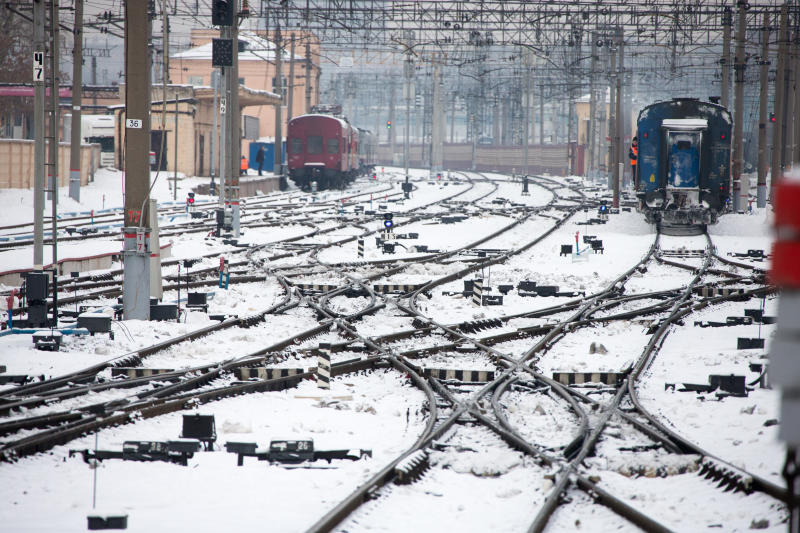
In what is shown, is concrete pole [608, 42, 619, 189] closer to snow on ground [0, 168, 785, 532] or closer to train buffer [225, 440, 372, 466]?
snow on ground [0, 168, 785, 532]

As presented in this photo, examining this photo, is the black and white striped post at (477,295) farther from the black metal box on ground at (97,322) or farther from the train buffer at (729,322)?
the black metal box on ground at (97,322)

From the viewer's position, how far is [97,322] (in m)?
12.1

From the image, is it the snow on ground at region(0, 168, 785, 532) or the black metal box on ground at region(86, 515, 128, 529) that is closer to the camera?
the black metal box on ground at region(86, 515, 128, 529)

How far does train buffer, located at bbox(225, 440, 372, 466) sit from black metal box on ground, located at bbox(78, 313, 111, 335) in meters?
5.21

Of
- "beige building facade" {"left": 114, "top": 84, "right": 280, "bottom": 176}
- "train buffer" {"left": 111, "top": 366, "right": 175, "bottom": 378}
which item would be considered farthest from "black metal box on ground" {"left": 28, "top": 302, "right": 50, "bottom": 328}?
"beige building facade" {"left": 114, "top": 84, "right": 280, "bottom": 176}

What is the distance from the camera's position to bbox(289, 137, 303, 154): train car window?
165ft

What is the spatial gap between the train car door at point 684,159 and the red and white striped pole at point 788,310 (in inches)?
984

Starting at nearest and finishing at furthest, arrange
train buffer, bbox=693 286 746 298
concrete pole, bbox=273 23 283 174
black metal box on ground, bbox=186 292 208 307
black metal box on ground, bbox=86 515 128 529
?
1. black metal box on ground, bbox=86 515 128 529
2. black metal box on ground, bbox=186 292 208 307
3. train buffer, bbox=693 286 746 298
4. concrete pole, bbox=273 23 283 174

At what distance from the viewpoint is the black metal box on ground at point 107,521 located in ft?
18.6

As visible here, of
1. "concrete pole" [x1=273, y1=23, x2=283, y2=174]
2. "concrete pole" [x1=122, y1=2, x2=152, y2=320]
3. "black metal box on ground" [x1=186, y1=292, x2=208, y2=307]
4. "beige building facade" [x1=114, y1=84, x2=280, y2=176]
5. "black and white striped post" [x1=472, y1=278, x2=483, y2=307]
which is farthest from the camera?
"concrete pole" [x1=273, y1=23, x2=283, y2=174]

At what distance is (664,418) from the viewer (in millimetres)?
8719

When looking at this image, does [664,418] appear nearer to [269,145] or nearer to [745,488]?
[745,488]

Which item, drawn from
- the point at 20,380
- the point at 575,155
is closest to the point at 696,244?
the point at 20,380

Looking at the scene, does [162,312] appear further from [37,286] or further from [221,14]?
[221,14]
